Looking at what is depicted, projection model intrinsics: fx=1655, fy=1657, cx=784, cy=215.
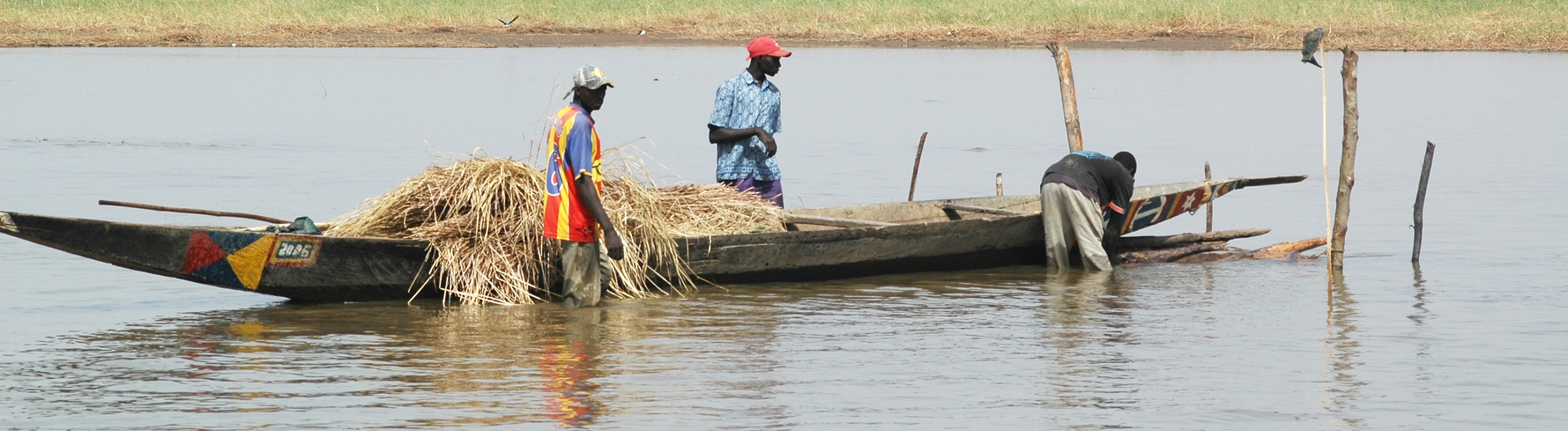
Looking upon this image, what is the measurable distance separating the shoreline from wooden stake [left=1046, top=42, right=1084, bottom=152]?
2575 centimetres

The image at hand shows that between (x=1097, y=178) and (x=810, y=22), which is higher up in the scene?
(x=810, y=22)

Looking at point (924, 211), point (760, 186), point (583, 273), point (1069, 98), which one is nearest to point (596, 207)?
point (583, 273)

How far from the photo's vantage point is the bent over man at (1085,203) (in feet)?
31.7

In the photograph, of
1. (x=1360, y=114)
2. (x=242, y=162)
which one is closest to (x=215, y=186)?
(x=242, y=162)

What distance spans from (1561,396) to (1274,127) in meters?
14.8

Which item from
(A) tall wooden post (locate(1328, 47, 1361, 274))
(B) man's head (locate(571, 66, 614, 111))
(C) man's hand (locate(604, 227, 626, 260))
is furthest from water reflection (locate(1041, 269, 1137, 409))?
(B) man's head (locate(571, 66, 614, 111))

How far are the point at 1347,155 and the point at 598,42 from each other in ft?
100

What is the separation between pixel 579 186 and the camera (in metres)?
7.28

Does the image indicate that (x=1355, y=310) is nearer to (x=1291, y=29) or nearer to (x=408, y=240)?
(x=408, y=240)

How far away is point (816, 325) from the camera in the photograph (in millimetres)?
8117

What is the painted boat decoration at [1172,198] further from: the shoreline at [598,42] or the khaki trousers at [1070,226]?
the shoreline at [598,42]

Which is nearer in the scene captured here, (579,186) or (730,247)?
(579,186)

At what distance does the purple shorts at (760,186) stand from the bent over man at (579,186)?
142 centimetres

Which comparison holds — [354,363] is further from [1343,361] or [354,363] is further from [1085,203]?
[1085,203]
